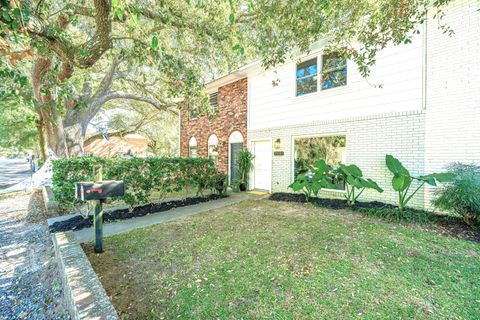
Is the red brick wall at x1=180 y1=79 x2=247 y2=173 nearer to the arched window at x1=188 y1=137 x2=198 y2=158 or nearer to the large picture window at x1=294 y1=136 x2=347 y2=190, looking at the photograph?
the arched window at x1=188 y1=137 x2=198 y2=158

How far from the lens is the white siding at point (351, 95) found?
5.92 metres

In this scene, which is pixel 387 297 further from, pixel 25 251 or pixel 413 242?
pixel 25 251

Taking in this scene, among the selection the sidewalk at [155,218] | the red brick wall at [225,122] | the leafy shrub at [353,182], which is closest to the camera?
the sidewalk at [155,218]

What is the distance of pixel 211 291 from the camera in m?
2.65

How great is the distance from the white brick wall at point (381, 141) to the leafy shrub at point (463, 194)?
846mm

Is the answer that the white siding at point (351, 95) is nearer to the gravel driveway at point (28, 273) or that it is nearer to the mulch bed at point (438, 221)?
the mulch bed at point (438, 221)

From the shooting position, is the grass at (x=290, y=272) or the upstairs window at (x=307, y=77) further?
the upstairs window at (x=307, y=77)

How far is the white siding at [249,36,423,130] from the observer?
5.92 metres

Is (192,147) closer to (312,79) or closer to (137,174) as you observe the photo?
(137,174)

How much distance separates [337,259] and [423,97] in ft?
16.8

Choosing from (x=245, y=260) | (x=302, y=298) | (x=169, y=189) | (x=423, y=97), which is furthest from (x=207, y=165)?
(x=423, y=97)

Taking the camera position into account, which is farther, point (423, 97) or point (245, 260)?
point (423, 97)

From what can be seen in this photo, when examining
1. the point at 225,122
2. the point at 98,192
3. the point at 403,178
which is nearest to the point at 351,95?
the point at 403,178

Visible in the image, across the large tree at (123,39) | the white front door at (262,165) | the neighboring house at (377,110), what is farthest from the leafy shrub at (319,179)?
the large tree at (123,39)
